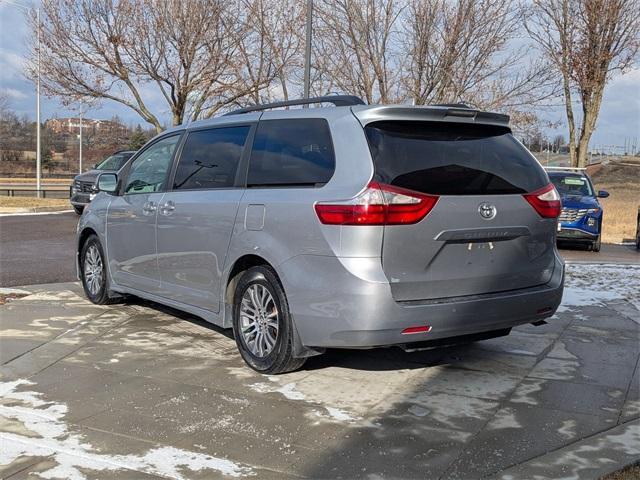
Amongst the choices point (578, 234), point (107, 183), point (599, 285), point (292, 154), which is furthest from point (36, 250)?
point (578, 234)

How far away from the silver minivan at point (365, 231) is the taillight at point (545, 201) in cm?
1

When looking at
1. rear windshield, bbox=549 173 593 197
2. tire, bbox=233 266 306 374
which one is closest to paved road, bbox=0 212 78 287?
tire, bbox=233 266 306 374

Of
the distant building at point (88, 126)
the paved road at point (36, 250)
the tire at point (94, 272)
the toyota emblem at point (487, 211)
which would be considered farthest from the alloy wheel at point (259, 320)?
the distant building at point (88, 126)

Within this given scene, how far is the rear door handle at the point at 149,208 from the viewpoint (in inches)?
236

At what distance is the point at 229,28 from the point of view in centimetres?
2041

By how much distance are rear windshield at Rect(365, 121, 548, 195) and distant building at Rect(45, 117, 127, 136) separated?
42698 millimetres

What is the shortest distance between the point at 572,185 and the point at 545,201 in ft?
36.1

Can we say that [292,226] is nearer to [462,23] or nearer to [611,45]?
[462,23]

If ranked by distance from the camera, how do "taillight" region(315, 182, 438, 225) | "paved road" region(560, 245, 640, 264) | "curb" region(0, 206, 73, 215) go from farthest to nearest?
"curb" region(0, 206, 73, 215) → "paved road" region(560, 245, 640, 264) → "taillight" region(315, 182, 438, 225)

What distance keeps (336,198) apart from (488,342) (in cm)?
245

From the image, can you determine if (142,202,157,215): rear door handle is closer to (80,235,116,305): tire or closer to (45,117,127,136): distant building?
(80,235,116,305): tire

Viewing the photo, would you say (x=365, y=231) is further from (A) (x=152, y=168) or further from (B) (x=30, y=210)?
(B) (x=30, y=210)

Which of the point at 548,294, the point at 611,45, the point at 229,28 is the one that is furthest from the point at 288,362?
the point at 611,45

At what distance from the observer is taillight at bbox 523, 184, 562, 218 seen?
4.65 m
